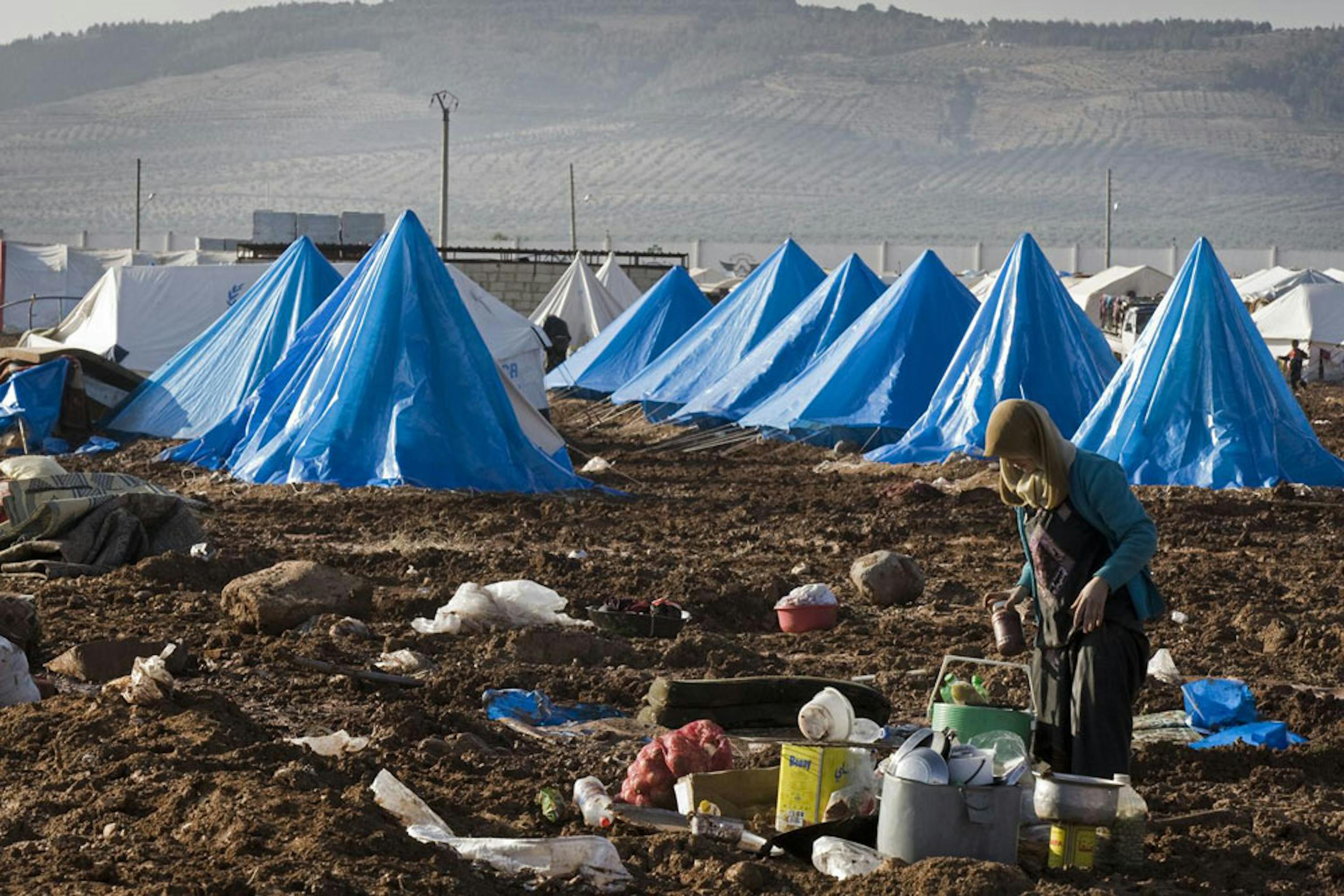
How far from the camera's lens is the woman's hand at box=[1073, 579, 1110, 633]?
4934 millimetres

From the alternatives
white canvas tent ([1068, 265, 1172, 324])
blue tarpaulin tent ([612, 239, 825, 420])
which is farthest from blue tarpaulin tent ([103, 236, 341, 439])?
white canvas tent ([1068, 265, 1172, 324])

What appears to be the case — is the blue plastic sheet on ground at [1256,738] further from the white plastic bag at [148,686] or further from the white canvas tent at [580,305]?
the white canvas tent at [580,305]

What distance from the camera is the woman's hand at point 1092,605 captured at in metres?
4.93

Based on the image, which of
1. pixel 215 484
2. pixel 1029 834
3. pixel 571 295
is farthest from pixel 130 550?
pixel 571 295

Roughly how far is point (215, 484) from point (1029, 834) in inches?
398

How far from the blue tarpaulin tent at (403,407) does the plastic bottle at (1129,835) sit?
29.4ft

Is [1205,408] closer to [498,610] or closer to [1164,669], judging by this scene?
[1164,669]

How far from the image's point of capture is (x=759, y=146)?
504ft

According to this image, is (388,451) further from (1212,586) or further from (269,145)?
(269,145)

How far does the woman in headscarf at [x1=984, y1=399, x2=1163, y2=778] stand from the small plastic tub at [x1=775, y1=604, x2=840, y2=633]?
3.30 metres

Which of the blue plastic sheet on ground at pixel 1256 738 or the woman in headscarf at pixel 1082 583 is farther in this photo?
the blue plastic sheet on ground at pixel 1256 738

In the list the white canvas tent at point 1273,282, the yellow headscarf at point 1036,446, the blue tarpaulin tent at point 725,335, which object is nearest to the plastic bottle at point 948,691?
the yellow headscarf at point 1036,446

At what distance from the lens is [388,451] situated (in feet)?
44.4

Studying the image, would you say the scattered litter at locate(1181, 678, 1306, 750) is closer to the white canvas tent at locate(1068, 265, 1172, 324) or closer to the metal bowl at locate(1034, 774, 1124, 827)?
the metal bowl at locate(1034, 774, 1124, 827)
